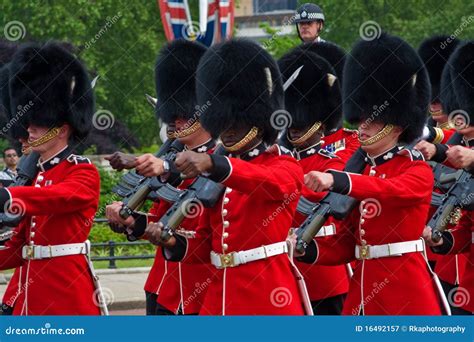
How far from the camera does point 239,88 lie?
21.1 feet

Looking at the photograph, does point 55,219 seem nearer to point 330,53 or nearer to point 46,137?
point 46,137

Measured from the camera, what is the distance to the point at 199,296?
23.6 ft

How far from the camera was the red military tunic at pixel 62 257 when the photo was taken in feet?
21.7

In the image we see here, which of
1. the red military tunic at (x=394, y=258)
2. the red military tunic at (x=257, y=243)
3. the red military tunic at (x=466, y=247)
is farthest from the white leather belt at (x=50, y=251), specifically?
the red military tunic at (x=466, y=247)

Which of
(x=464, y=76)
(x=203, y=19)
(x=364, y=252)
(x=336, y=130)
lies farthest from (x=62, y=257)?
(x=203, y=19)

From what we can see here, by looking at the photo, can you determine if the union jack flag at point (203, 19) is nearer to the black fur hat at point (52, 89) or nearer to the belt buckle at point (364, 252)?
the black fur hat at point (52, 89)

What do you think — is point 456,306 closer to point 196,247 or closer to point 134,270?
point 196,247

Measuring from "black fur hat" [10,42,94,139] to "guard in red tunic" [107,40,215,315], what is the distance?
22.2 inches

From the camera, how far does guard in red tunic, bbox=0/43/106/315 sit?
6.40 meters

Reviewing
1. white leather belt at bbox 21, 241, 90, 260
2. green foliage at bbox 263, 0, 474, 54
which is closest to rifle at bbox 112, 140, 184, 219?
white leather belt at bbox 21, 241, 90, 260

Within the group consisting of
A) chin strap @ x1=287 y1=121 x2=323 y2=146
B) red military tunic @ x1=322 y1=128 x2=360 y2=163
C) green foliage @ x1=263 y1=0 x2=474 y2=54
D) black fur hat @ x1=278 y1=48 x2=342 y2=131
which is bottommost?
green foliage @ x1=263 y1=0 x2=474 y2=54

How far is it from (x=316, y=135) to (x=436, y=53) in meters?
2.27

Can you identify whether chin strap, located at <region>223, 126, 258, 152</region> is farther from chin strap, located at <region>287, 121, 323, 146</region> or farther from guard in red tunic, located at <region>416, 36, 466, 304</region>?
chin strap, located at <region>287, 121, 323, 146</region>

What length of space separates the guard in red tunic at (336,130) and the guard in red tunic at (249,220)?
1.60 meters
